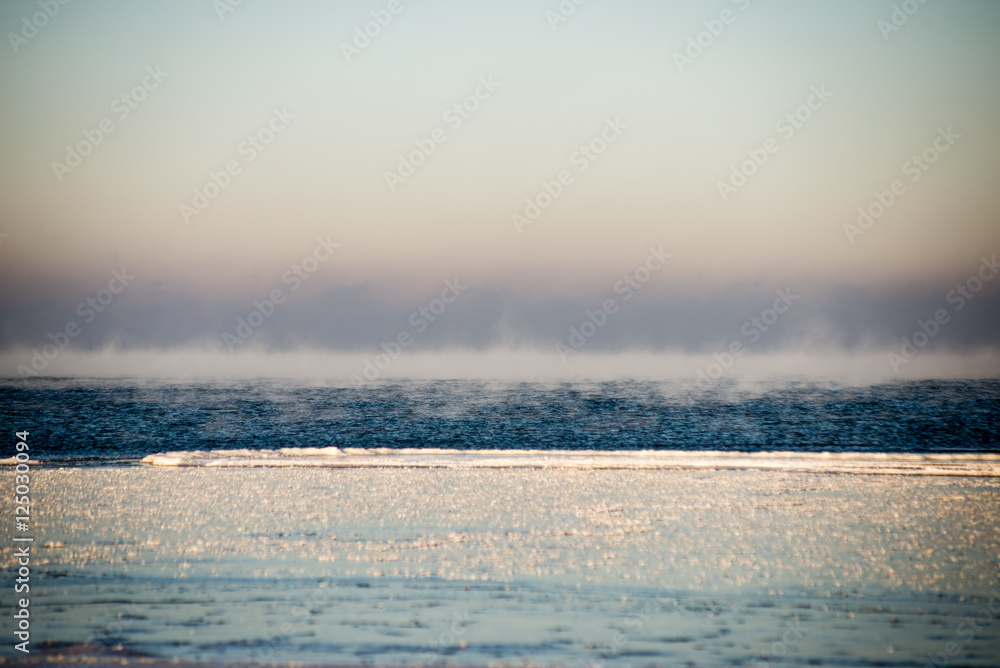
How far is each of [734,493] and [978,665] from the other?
24.4 ft

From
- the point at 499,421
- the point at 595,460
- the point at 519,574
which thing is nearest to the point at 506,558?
the point at 519,574

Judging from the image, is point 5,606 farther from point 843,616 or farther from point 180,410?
point 180,410

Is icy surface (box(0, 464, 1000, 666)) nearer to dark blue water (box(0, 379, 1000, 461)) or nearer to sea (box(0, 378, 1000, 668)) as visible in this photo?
sea (box(0, 378, 1000, 668))

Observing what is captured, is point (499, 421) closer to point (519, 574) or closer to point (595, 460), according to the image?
point (595, 460)

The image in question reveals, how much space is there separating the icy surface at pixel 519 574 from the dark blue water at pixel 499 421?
411 inches

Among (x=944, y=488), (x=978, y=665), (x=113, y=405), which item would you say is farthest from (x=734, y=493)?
(x=113, y=405)

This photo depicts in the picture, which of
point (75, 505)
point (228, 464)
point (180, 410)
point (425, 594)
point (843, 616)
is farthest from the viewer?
point (180, 410)

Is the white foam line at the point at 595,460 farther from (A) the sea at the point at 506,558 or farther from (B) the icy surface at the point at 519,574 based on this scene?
(B) the icy surface at the point at 519,574

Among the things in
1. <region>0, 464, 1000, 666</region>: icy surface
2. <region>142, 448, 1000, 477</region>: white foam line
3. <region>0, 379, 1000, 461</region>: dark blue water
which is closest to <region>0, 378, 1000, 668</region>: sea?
<region>0, 464, 1000, 666</region>: icy surface

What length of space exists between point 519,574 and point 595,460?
1078 cm

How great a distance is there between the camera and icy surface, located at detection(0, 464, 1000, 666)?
5.54m

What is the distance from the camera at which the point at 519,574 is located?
24.2 ft

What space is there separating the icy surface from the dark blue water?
34.2ft

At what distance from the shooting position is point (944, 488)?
13.3 metres
